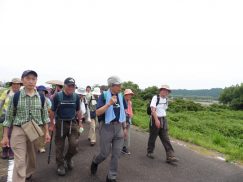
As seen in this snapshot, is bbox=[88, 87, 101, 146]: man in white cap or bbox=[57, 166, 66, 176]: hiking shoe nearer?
bbox=[57, 166, 66, 176]: hiking shoe

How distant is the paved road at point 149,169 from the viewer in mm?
5383

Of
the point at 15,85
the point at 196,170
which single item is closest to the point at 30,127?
the point at 15,85

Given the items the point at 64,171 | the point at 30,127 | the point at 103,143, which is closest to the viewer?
the point at 30,127

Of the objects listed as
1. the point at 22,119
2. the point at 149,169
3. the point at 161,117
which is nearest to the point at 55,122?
the point at 22,119

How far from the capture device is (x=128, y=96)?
702 centimetres

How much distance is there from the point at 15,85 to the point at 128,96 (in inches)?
106

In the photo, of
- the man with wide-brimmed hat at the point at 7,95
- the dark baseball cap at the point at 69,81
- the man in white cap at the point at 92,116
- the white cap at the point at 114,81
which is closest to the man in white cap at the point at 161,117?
the man in white cap at the point at 92,116

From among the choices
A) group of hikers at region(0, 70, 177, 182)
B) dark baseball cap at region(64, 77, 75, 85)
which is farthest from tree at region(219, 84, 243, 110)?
dark baseball cap at region(64, 77, 75, 85)

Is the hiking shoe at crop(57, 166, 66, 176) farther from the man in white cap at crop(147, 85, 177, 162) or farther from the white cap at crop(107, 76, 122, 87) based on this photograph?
the man in white cap at crop(147, 85, 177, 162)

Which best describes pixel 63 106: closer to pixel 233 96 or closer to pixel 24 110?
pixel 24 110

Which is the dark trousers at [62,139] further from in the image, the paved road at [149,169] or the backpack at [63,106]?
the paved road at [149,169]

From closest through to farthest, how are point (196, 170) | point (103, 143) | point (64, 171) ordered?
point (103, 143) < point (64, 171) < point (196, 170)

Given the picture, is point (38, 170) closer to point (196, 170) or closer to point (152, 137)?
point (152, 137)

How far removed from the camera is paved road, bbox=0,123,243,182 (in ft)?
17.7
